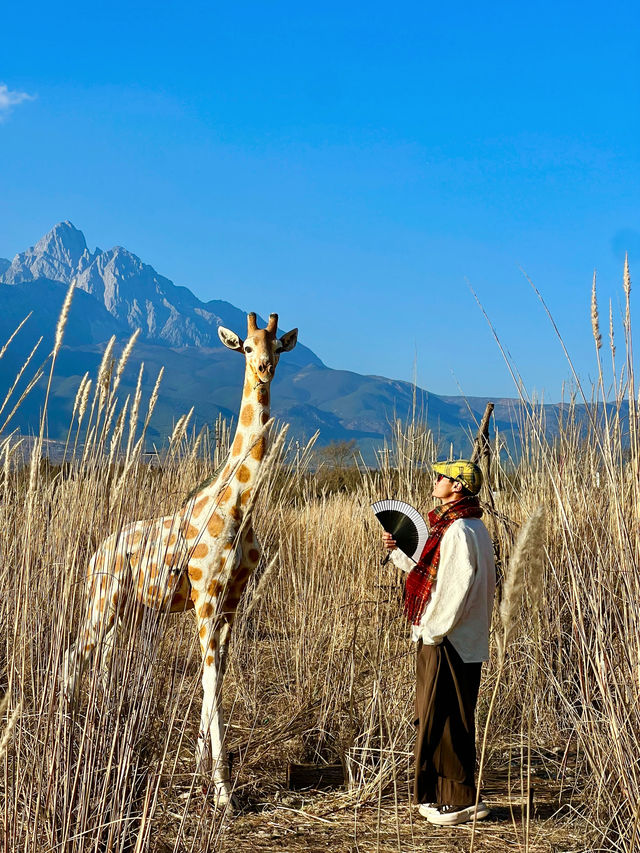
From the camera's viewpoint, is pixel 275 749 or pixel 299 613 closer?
pixel 275 749

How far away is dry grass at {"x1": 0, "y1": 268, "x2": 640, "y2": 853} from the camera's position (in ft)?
7.45

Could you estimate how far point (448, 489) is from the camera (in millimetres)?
3324

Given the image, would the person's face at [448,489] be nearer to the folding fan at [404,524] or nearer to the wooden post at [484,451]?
the folding fan at [404,524]

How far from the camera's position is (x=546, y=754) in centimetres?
409

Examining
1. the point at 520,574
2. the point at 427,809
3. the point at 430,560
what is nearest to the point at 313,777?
the point at 427,809

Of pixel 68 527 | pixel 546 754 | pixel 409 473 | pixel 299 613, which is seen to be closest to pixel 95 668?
pixel 68 527

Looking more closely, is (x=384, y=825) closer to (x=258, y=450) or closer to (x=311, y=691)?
(x=311, y=691)

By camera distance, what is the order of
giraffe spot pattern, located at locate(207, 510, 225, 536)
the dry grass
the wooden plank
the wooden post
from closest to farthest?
the dry grass < giraffe spot pattern, located at locate(207, 510, 225, 536) < the wooden plank < the wooden post

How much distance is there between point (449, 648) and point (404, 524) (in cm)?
54

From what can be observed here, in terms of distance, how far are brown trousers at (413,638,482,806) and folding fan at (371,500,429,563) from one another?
434mm

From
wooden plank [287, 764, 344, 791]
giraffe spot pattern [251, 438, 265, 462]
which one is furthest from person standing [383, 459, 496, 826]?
giraffe spot pattern [251, 438, 265, 462]

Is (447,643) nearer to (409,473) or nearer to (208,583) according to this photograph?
(208,583)

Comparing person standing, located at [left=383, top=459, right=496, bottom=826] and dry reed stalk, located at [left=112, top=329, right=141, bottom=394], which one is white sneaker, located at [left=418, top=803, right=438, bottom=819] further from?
dry reed stalk, located at [left=112, top=329, right=141, bottom=394]

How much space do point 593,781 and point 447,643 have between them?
78cm
